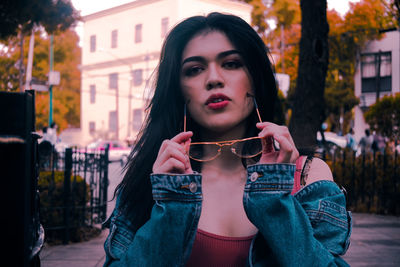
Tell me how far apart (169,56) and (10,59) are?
733 inches

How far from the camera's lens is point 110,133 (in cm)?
4428

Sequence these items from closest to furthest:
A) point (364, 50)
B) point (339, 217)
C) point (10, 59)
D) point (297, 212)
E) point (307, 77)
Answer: point (297, 212), point (339, 217), point (307, 77), point (10, 59), point (364, 50)

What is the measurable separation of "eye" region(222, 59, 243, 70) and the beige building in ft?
112

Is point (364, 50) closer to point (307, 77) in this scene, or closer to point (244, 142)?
point (307, 77)

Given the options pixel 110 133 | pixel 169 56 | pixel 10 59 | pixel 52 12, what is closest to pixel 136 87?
pixel 110 133

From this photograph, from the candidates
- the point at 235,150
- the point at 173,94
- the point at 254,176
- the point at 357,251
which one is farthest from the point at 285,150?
the point at 357,251

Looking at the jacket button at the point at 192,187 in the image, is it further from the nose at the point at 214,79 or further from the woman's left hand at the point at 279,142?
the nose at the point at 214,79

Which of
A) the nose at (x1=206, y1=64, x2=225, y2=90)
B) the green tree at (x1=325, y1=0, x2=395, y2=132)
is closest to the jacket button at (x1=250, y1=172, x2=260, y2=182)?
the nose at (x1=206, y1=64, x2=225, y2=90)

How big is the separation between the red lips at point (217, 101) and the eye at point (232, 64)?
0.52ft

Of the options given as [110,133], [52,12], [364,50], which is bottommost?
[110,133]

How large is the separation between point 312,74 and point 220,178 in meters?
4.68

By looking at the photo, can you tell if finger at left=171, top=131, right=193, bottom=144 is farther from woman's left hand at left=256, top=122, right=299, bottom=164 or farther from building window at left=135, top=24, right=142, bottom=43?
building window at left=135, top=24, right=142, bottom=43

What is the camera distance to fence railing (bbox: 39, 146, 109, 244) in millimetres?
6445

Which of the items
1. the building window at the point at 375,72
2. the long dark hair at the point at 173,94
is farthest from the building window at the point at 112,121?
the long dark hair at the point at 173,94
